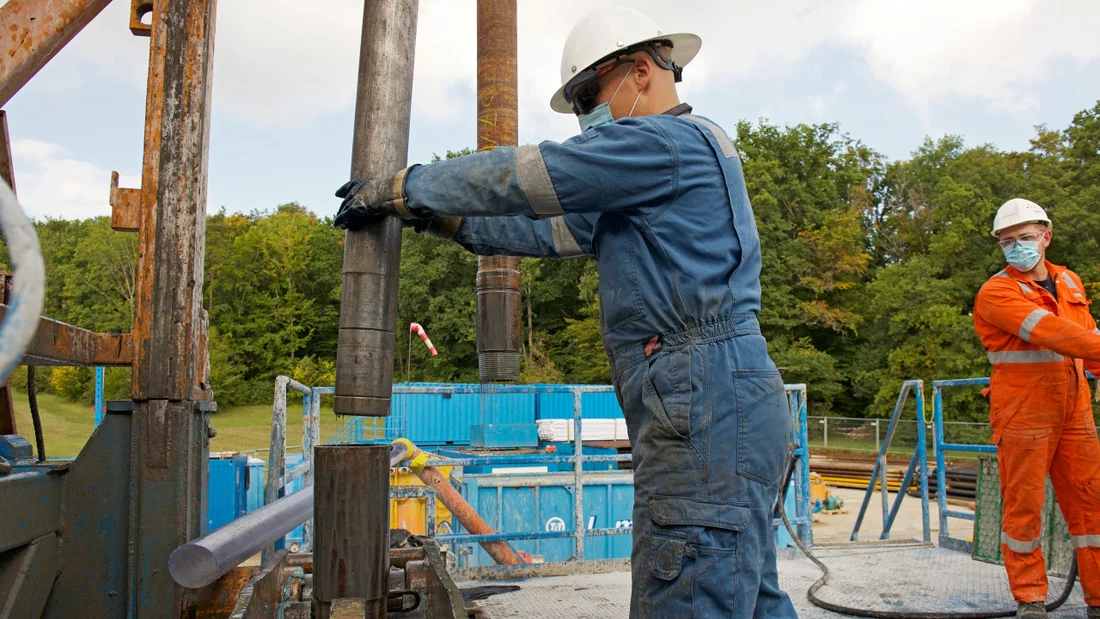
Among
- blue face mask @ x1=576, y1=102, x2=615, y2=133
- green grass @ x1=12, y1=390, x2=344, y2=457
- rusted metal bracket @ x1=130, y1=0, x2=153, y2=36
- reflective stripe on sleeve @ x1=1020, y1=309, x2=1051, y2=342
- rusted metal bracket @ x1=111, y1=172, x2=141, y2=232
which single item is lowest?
green grass @ x1=12, y1=390, x2=344, y2=457

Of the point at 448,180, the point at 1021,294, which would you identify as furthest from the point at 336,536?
the point at 1021,294

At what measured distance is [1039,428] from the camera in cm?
398

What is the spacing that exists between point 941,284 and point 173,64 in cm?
3619

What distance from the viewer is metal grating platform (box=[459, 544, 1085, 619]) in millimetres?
4320

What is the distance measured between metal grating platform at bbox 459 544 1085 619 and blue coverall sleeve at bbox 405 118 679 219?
8.28 ft

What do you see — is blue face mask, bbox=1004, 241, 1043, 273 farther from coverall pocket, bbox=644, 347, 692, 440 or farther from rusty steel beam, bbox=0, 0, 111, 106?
rusty steel beam, bbox=0, 0, 111, 106

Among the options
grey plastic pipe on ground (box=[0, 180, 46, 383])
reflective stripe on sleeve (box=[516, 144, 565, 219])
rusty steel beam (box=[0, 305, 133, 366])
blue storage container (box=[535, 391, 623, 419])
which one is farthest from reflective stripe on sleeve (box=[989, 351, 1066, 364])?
blue storage container (box=[535, 391, 623, 419])

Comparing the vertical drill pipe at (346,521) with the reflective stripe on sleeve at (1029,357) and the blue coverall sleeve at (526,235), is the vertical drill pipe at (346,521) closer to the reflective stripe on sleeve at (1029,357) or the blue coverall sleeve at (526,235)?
the blue coverall sleeve at (526,235)

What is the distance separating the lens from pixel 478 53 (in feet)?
24.7

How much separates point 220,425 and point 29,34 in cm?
4227

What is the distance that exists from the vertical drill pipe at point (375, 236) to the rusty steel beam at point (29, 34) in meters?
1.01

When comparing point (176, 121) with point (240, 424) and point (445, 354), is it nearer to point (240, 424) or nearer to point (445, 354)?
point (445, 354)

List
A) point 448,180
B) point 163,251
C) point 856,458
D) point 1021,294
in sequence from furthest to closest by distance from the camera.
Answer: point 856,458, point 1021,294, point 163,251, point 448,180

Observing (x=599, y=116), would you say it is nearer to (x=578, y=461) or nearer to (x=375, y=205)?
(x=375, y=205)
